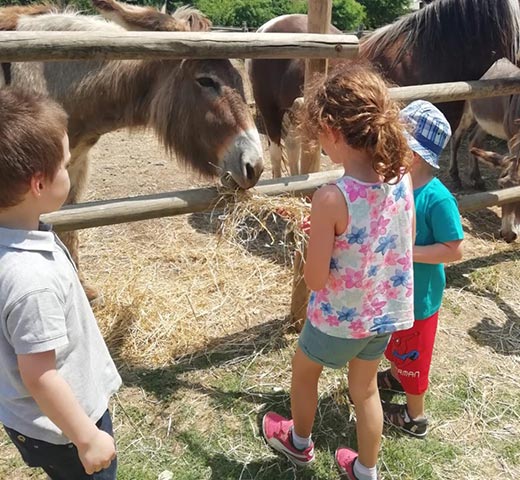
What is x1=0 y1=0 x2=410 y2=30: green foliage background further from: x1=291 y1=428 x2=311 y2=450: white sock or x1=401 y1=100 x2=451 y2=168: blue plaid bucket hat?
x1=291 y1=428 x2=311 y2=450: white sock

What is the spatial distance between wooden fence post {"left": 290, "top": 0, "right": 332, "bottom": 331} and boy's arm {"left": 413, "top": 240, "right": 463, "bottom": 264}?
64cm

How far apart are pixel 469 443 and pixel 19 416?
2.16 m

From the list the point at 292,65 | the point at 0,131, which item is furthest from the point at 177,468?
the point at 292,65

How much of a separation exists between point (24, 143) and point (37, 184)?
0.10m

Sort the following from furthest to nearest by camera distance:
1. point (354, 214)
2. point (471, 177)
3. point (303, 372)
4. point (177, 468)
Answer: point (471, 177) → point (177, 468) → point (303, 372) → point (354, 214)

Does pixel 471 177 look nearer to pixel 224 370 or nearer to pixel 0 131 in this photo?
pixel 224 370

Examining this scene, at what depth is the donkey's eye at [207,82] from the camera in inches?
102

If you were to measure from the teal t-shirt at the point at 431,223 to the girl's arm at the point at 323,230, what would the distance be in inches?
24.4

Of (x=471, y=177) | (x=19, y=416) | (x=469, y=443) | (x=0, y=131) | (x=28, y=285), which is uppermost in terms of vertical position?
(x=0, y=131)

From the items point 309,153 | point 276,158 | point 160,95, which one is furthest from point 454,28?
point 160,95

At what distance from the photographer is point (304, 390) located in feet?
6.89

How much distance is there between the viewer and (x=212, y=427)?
2.51m

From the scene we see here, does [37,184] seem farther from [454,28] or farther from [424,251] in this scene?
[454,28]

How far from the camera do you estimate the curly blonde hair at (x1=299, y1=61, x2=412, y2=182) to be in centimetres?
152
